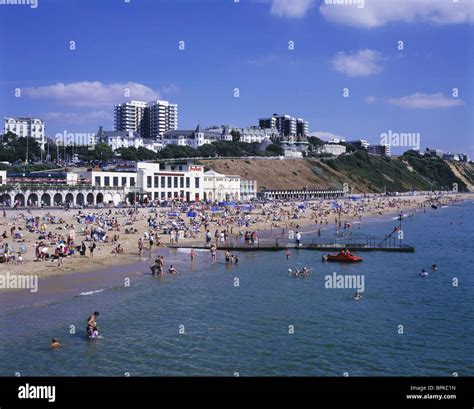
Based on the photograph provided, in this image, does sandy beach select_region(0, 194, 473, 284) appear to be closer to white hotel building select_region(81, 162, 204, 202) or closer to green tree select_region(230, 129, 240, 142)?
white hotel building select_region(81, 162, 204, 202)

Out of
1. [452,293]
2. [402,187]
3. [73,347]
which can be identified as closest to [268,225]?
[452,293]

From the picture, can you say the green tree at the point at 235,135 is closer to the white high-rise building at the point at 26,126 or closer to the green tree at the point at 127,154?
the white high-rise building at the point at 26,126

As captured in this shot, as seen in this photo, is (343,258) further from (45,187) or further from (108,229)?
(45,187)

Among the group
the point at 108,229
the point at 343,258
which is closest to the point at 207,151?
the point at 108,229

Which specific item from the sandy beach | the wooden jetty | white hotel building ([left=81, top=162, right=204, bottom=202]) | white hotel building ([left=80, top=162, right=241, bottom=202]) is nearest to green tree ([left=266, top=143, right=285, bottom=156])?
white hotel building ([left=80, top=162, right=241, bottom=202])

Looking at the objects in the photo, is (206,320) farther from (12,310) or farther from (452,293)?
(452,293)
